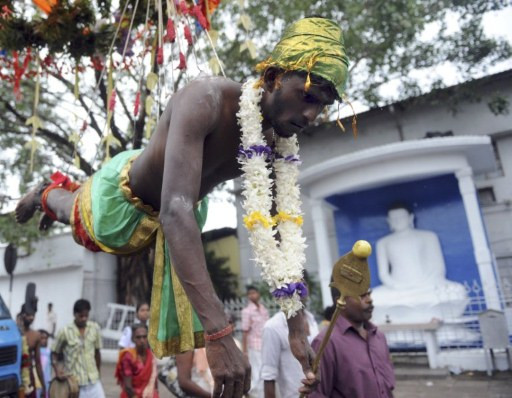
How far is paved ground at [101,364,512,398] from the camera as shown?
582cm

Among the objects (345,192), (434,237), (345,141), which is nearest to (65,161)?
(345,192)

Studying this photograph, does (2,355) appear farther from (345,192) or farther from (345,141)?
(345,141)

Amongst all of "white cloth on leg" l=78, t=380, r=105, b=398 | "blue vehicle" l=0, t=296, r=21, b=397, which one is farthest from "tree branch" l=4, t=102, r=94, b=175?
"white cloth on leg" l=78, t=380, r=105, b=398

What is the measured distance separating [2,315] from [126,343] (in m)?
1.43

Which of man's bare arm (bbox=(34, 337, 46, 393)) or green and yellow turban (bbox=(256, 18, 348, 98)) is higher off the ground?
green and yellow turban (bbox=(256, 18, 348, 98))

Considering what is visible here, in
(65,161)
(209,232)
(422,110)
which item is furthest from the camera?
(209,232)

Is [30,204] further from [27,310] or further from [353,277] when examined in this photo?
[27,310]

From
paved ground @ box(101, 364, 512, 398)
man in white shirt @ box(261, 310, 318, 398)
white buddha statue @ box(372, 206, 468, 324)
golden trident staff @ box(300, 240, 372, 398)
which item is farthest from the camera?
white buddha statue @ box(372, 206, 468, 324)

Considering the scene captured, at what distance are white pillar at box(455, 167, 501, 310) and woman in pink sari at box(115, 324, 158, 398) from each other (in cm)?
554

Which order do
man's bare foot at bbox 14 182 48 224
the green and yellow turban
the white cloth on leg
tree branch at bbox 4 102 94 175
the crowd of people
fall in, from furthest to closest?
tree branch at bbox 4 102 94 175, the white cloth on leg, man's bare foot at bbox 14 182 48 224, the green and yellow turban, the crowd of people

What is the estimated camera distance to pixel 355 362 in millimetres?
2633

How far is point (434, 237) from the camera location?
895 cm

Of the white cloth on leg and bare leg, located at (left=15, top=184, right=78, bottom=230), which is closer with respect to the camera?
bare leg, located at (left=15, top=184, right=78, bottom=230)

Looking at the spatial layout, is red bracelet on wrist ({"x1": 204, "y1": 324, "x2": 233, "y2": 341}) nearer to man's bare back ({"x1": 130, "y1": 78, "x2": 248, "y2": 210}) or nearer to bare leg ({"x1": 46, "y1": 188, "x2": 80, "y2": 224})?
man's bare back ({"x1": 130, "y1": 78, "x2": 248, "y2": 210})
